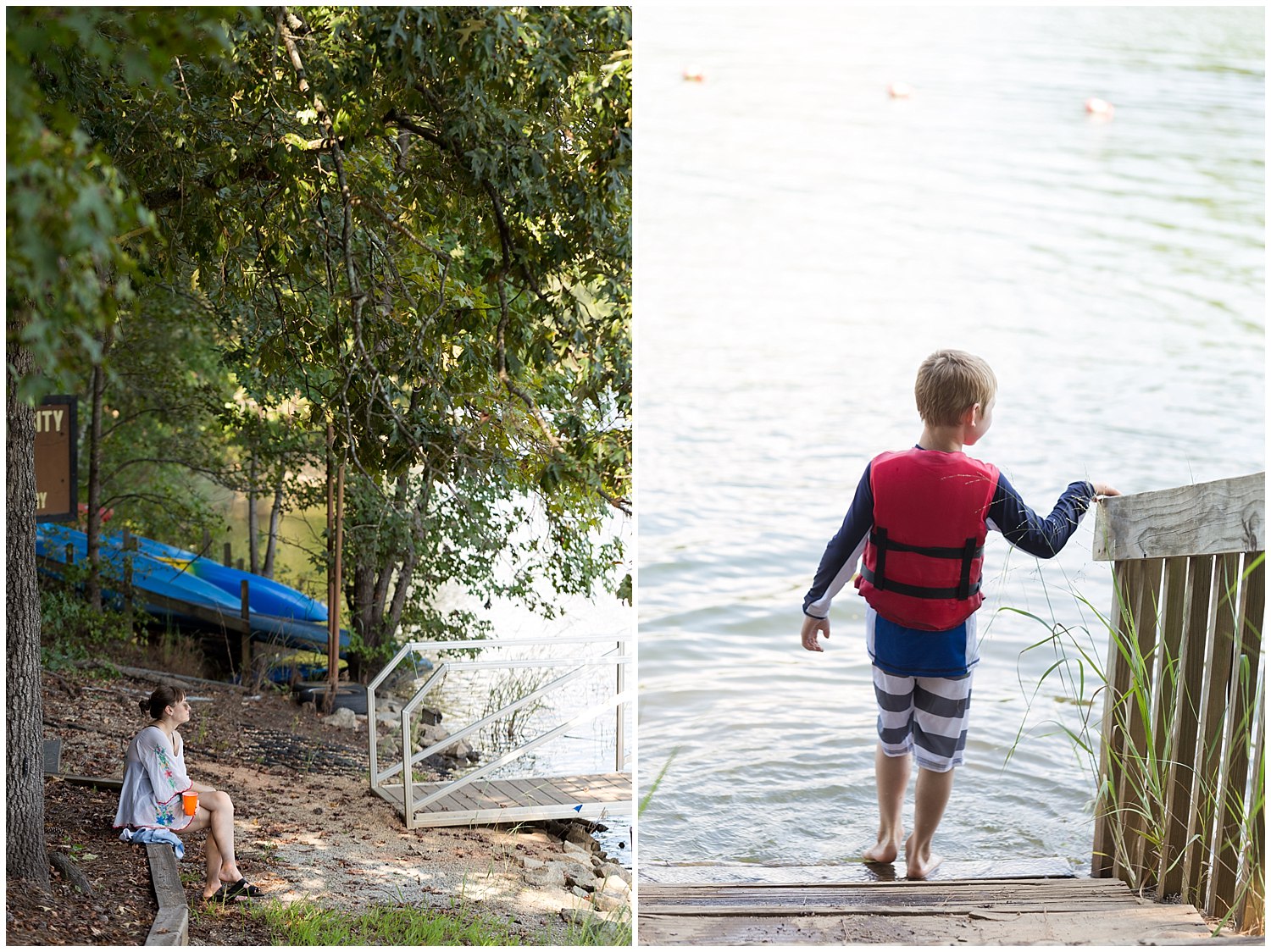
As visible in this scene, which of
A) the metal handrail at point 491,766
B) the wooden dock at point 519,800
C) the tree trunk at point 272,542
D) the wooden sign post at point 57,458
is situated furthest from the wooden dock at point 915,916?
the tree trunk at point 272,542

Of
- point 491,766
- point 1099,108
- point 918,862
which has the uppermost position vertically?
point 1099,108

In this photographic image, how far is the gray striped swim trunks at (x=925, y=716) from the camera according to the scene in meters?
2.44

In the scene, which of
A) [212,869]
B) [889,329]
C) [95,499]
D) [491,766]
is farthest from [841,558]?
[889,329]

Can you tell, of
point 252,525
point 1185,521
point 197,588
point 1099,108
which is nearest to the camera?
point 1185,521

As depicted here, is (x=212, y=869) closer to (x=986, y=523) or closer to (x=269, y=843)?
(x=269, y=843)

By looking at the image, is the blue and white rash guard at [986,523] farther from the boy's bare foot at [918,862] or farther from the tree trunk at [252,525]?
the tree trunk at [252,525]

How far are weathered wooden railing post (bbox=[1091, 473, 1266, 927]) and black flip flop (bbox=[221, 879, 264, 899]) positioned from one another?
252 cm

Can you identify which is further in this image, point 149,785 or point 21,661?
point 149,785

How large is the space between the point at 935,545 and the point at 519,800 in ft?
11.4

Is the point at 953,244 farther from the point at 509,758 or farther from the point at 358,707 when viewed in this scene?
the point at 509,758

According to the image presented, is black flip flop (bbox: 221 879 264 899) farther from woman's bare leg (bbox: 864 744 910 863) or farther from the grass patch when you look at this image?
woman's bare leg (bbox: 864 744 910 863)

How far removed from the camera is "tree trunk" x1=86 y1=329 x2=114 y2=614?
23.0 feet

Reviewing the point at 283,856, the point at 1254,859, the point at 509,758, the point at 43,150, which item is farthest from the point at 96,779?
the point at 1254,859

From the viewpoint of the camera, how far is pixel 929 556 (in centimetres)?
235
